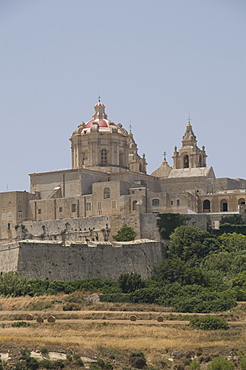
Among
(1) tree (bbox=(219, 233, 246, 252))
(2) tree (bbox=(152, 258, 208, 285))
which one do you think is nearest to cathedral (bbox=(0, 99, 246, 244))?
(1) tree (bbox=(219, 233, 246, 252))

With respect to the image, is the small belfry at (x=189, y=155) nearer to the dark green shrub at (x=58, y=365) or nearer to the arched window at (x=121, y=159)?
the arched window at (x=121, y=159)

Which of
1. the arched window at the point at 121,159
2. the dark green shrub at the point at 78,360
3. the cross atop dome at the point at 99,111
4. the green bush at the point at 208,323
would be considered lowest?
the dark green shrub at the point at 78,360

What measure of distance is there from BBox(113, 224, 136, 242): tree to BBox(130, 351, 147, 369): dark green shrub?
2428 cm

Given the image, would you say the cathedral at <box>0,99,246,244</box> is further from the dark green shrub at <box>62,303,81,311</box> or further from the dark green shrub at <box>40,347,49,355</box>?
the dark green shrub at <box>40,347,49,355</box>

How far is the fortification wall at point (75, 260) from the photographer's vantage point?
54.5 metres

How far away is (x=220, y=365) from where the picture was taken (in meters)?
36.0

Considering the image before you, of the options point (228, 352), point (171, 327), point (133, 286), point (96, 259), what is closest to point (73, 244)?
point (96, 259)

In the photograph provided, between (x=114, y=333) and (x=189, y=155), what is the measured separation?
1397 inches

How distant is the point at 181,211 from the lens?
64375 mm

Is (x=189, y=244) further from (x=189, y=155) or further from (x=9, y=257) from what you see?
(x=189, y=155)

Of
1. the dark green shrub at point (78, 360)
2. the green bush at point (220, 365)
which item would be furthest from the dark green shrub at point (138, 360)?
the green bush at point (220, 365)

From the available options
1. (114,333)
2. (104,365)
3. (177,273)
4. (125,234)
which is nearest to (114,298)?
(177,273)

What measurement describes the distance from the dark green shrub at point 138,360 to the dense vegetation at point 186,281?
10985 millimetres

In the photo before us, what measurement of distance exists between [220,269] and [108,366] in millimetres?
23882
